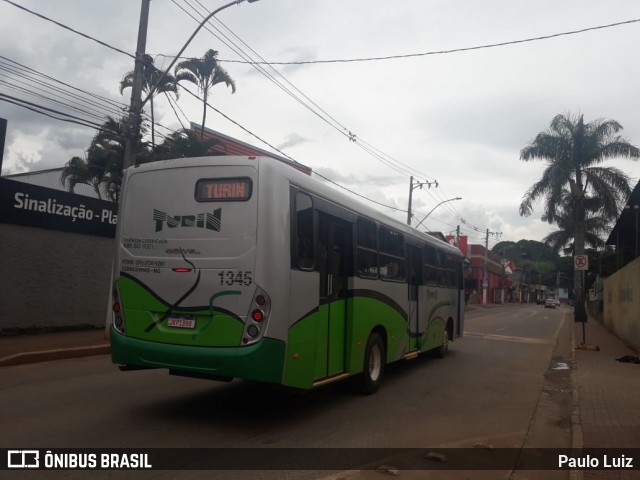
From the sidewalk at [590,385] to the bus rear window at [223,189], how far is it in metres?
3.12

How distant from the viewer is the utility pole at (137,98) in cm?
1354

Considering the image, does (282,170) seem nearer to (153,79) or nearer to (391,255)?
(391,255)

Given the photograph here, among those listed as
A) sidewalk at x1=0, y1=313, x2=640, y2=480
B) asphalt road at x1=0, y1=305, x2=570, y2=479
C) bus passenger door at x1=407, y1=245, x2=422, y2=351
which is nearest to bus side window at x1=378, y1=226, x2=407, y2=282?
bus passenger door at x1=407, y1=245, x2=422, y2=351

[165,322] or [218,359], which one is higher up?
[165,322]

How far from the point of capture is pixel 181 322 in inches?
252

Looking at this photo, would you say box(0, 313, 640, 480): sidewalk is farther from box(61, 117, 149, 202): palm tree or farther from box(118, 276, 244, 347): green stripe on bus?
box(61, 117, 149, 202): palm tree

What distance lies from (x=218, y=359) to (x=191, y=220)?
1641 millimetres

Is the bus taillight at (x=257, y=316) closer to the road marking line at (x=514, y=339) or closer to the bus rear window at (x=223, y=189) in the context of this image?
the bus rear window at (x=223, y=189)

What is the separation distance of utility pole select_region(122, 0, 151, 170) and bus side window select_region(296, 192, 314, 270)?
8.16m

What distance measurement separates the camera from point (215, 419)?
6785 millimetres

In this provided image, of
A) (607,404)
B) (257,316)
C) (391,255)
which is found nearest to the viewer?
(257,316)

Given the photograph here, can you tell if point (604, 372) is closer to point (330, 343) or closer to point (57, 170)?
point (330, 343)

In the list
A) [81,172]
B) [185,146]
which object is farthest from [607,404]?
[81,172]

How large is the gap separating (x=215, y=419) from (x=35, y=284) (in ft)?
32.3
